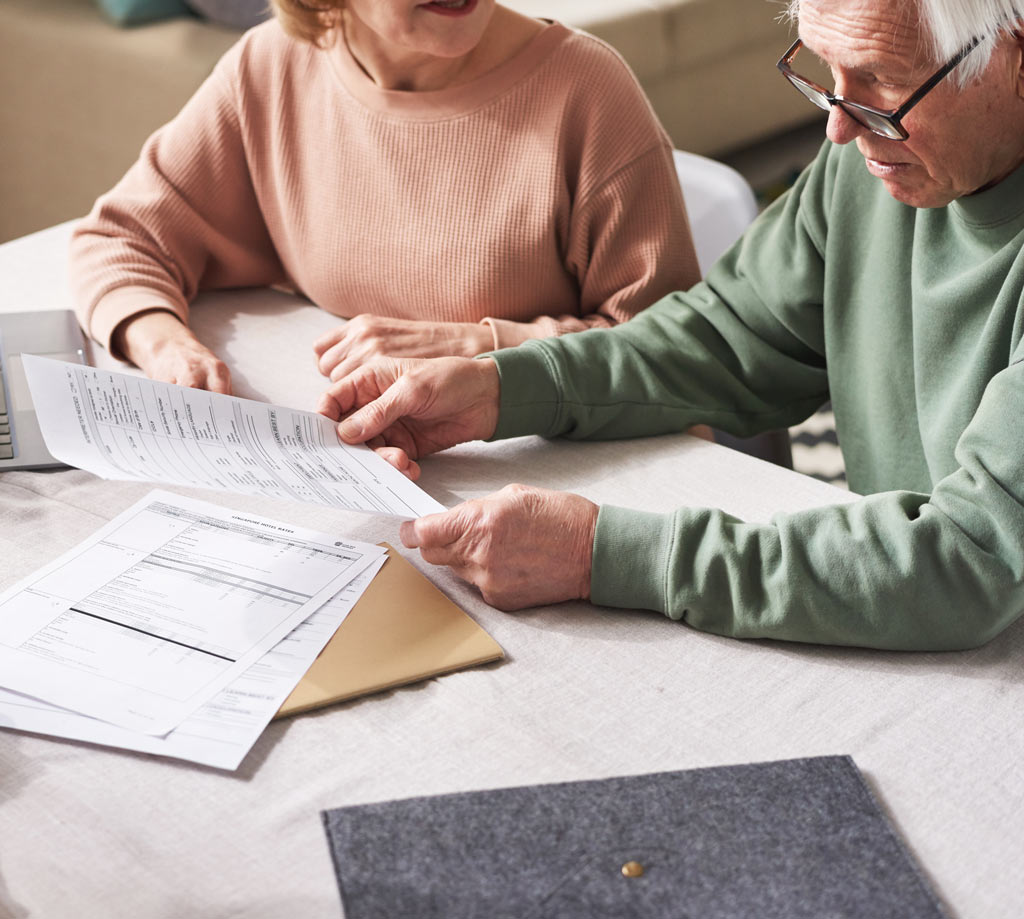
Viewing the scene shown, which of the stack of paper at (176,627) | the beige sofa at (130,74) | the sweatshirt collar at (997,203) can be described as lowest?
the beige sofa at (130,74)

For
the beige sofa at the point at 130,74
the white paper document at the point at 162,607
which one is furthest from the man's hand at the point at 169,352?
the beige sofa at the point at 130,74

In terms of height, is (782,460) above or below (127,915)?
below

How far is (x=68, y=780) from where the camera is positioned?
2.47 ft

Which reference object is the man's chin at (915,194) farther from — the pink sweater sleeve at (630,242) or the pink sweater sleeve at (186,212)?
the pink sweater sleeve at (186,212)

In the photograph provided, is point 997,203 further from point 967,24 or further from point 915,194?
point 967,24

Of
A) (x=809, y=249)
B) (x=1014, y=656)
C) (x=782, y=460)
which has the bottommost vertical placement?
(x=782, y=460)

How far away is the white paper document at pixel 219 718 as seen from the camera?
76cm

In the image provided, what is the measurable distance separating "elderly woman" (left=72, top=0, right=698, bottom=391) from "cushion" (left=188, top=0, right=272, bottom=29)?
138 centimetres

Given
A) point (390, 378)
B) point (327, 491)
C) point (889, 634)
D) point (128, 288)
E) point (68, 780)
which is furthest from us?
point (128, 288)

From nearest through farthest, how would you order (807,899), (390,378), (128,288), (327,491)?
(807,899)
(327,491)
(390,378)
(128,288)

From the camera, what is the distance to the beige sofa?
9.21ft

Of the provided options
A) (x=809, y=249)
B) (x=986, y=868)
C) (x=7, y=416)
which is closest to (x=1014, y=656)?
(x=986, y=868)

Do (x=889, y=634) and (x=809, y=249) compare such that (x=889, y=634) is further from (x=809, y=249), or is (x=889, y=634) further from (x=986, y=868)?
(x=809, y=249)

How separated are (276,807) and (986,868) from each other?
0.42m
